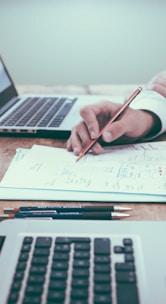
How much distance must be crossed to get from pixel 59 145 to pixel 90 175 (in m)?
0.17

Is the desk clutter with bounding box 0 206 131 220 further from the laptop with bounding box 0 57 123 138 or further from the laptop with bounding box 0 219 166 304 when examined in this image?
the laptop with bounding box 0 57 123 138

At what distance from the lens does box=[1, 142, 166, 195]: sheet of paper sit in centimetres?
55

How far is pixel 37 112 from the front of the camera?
881 mm

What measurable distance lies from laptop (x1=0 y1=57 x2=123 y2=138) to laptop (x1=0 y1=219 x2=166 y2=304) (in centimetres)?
35

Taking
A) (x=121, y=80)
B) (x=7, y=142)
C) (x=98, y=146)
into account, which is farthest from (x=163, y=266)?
(x=121, y=80)

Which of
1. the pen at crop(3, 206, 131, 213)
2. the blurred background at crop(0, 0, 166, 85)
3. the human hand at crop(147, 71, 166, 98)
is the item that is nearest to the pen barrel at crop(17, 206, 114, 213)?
the pen at crop(3, 206, 131, 213)

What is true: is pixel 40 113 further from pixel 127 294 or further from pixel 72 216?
pixel 127 294

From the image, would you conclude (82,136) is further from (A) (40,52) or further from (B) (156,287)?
(A) (40,52)

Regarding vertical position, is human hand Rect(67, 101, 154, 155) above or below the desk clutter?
below

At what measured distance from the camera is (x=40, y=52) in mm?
1837

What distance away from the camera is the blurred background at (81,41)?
64.2 inches

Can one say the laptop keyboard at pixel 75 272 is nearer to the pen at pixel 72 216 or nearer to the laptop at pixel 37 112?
the pen at pixel 72 216

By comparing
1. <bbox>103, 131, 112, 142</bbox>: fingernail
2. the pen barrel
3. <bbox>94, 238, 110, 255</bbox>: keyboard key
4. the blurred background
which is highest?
<bbox>94, 238, 110, 255</bbox>: keyboard key

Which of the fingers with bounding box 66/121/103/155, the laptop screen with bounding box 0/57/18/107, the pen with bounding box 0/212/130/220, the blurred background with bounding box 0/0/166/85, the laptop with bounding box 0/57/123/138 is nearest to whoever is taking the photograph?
the pen with bounding box 0/212/130/220
